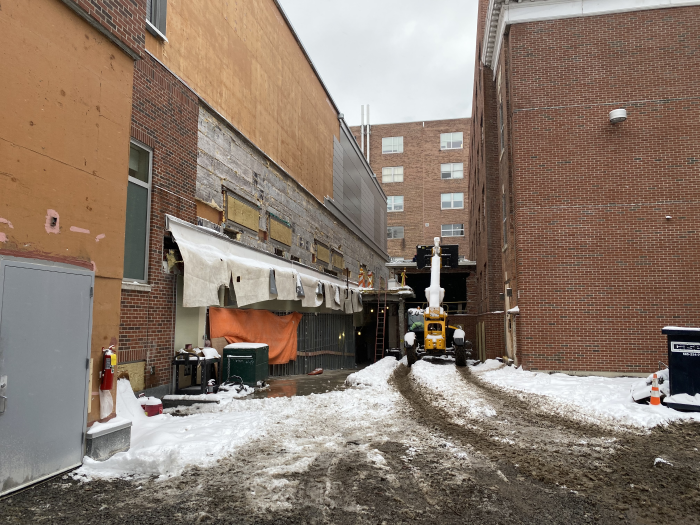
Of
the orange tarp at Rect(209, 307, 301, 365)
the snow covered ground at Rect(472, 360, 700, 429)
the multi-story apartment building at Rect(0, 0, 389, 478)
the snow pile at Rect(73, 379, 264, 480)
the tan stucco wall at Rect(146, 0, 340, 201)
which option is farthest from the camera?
the orange tarp at Rect(209, 307, 301, 365)

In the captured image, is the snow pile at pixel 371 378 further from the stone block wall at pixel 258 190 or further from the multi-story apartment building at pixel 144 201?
→ the stone block wall at pixel 258 190

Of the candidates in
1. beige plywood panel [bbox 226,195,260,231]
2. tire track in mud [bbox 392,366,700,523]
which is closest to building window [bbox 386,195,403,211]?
beige plywood panel [bbox 226,195,260,231]

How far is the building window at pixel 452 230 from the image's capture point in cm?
4778

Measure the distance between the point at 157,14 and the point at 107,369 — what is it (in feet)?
26.2

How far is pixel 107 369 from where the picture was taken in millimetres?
5617

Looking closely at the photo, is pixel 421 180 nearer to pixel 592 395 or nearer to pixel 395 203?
pixel 395 203

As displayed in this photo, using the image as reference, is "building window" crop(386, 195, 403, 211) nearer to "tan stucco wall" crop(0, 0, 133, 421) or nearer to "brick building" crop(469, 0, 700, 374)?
"brick building" crop(469, 0, 700, 374)

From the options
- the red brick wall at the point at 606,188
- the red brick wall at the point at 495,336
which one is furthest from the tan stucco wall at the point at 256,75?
the red brick wall at the point at 495,336

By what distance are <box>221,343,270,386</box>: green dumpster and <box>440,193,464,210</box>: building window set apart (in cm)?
3962

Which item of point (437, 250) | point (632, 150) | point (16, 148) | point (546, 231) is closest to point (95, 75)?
point (16, 148)

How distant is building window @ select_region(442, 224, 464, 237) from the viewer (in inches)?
1881

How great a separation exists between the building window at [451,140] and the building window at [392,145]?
415 cm

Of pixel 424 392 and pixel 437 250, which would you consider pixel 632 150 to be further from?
pixel 424 392

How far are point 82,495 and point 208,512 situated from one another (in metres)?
1.31
